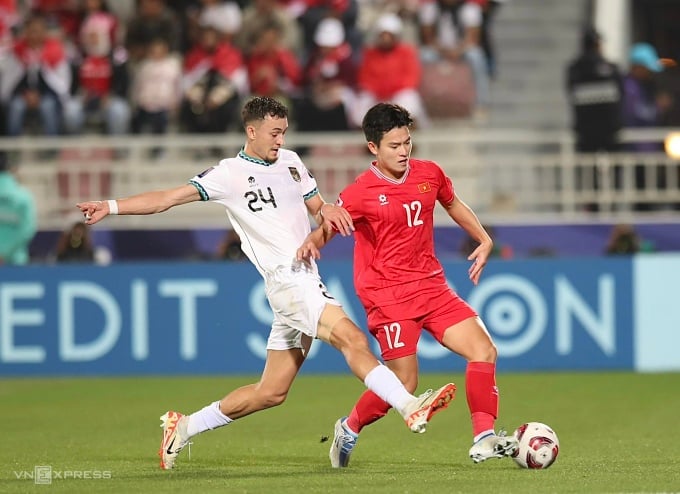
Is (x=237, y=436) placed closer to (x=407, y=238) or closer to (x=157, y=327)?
(x=407, y=238)

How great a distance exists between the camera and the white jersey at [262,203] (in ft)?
30.9

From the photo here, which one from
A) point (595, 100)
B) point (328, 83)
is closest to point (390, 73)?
point (328, 83)

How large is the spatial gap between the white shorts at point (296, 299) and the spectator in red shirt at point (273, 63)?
1073cm

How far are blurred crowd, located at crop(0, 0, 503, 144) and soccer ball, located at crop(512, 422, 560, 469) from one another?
11.0m

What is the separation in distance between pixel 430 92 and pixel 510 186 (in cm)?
192

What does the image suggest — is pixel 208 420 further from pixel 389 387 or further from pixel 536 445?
pixel 536 445

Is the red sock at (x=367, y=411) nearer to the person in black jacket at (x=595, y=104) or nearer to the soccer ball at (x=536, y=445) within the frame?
the soccer ball at (x=536, y=445)

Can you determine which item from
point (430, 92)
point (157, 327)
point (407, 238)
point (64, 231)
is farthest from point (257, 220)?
point (430, 92)

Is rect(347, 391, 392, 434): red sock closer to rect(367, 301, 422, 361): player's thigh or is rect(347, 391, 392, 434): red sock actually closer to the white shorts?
rect(367, 301, 422, 361): player's thigh

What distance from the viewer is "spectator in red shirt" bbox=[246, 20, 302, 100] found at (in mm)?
20000

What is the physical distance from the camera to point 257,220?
9477 millimetres

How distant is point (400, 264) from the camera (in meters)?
9.54

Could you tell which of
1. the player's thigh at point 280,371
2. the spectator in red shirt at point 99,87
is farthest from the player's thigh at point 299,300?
the spectator in red shirt at point 99,87

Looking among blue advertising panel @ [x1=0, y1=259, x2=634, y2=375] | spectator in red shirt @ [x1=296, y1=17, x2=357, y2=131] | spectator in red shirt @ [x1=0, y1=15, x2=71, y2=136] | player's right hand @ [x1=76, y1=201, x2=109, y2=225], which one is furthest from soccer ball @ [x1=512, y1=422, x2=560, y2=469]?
spectator in red shirt @ [x1=0, y1=15, x2=71, y2=136]
